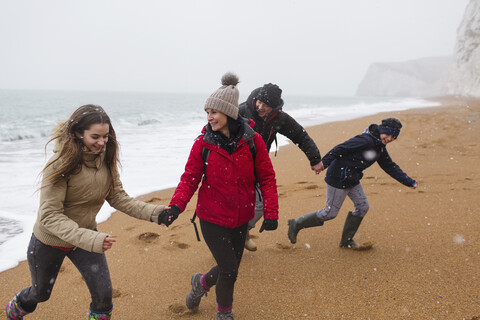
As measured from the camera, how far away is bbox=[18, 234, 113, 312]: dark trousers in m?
2.25

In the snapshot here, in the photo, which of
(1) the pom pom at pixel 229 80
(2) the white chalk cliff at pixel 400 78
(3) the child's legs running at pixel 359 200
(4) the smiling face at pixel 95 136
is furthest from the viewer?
(2) the white chalk cliff at pixel 400 78

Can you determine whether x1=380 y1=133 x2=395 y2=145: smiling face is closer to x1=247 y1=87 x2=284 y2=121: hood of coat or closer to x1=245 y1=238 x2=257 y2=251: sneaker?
x1=247 y1=87 x2=284 y2=121: hood of coat

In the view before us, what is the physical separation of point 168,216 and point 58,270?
81 centimetres

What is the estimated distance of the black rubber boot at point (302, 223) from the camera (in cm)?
388

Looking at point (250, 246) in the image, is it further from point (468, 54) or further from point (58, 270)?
point (468, 54)

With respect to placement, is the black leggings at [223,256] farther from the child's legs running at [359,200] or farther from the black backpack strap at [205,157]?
the child's legs running at [359,200]

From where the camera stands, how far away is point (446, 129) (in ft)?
37.9

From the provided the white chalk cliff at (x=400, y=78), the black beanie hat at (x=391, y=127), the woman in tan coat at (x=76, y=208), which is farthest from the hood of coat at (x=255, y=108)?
the white chalk cliff at (x=400, y=78)

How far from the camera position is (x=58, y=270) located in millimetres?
2322

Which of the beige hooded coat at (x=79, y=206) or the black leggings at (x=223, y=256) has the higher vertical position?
the beige hooded coat at (x=79, y=206)

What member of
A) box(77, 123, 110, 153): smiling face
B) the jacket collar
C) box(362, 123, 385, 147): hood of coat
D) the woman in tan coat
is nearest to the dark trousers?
the woman in tan coat

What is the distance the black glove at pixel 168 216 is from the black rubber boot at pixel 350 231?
7.07ft

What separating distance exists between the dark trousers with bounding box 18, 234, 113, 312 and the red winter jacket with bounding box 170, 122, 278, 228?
68cm

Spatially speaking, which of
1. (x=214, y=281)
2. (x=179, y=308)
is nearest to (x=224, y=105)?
(x=214, y=281)
